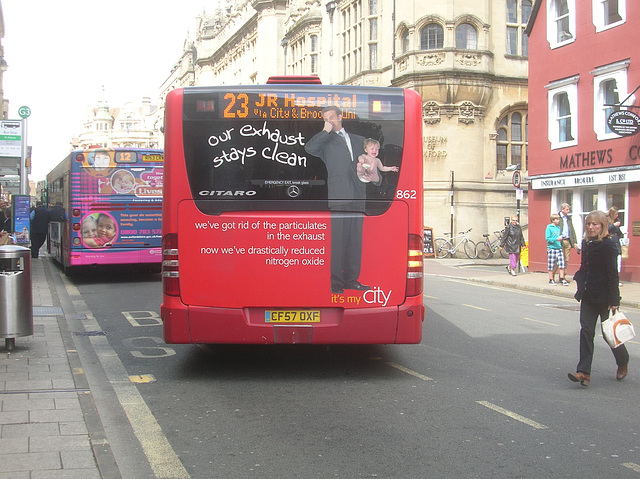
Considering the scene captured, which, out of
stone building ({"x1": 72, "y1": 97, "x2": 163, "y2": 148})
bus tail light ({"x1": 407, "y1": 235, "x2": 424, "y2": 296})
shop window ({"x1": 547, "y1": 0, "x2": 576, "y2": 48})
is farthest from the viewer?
stone building ({"x1": 72, "y1": 97, "x2": 163, "y2": 148})

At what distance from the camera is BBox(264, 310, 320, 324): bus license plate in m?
7.20

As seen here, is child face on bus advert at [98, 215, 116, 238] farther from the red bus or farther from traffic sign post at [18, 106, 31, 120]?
the red bus

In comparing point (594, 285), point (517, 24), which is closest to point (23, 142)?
point (594, 285)

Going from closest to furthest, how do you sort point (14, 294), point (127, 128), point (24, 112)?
point (14, 294) < point (24, 112) < point (127, 128)

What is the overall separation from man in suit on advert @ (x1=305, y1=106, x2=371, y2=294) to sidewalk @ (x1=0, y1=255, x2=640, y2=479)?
2.57 metres

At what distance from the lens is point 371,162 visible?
724 centimetres

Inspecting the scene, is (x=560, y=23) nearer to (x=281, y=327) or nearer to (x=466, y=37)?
(x=466, y=37)

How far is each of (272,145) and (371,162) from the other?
0.97m

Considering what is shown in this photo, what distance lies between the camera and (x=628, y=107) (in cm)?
1877

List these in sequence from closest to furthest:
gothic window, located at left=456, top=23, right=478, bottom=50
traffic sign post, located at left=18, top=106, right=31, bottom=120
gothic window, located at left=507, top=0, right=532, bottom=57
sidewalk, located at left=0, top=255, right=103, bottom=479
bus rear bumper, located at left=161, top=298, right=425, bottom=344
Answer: sidewalk, located at left=0, top=255, right=103, bottom=479 < bus rear bumper, located at left=161, top=298, right=425, bottom=344 < traffic sign post, located at left=18, top=106, right=31, bottom=120 < gothic window, located at left=456, top=23, right=478, bottom=50 < gothic window, located at left=507, top=0, right=532, bottom=57

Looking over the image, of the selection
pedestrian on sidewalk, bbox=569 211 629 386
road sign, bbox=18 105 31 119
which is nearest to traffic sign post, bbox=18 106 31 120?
road sign, bbox=18 105 31 119

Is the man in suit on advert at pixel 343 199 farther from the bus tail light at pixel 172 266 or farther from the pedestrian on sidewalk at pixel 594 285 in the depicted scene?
the pedestrian on sidewalk at pixel 594 285

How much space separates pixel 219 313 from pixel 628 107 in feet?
49.5

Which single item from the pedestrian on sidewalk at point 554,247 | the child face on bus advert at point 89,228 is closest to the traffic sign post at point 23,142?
the child face on bus advert at point 89,228
